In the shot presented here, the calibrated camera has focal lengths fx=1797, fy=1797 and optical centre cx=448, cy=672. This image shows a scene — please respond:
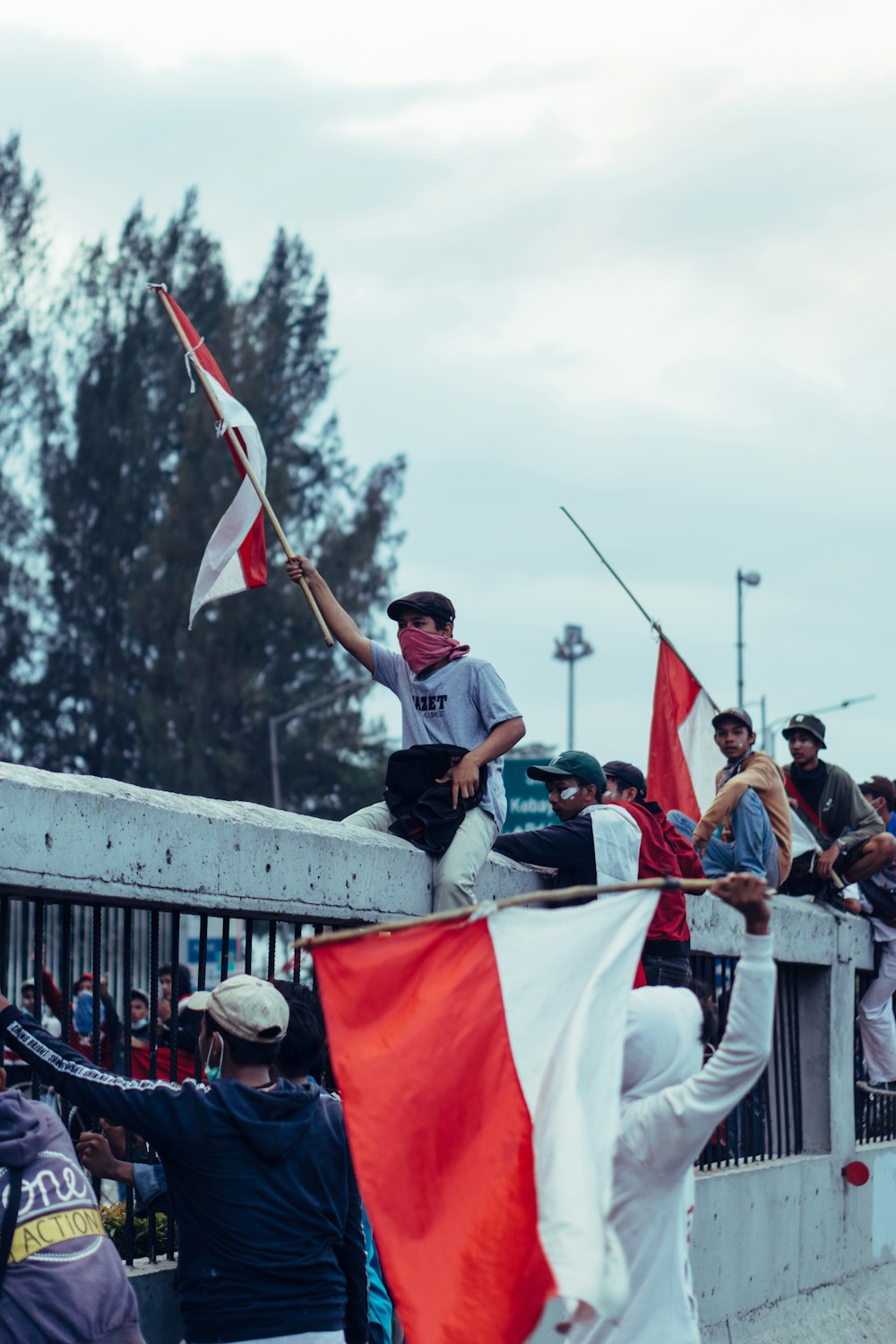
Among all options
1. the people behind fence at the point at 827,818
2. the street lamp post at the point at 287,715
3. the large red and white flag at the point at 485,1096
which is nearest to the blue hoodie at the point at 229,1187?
the large red and white flag at the point at 485,1096

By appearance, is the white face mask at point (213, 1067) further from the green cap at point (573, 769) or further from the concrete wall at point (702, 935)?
the green cap at point (573, 769)

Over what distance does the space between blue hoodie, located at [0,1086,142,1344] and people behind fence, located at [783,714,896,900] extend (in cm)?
722

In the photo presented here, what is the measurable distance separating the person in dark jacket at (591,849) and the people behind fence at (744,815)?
5.43 feet

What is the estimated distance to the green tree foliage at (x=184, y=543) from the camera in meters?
42.8

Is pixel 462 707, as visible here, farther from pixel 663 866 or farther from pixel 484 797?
pixel 663 866

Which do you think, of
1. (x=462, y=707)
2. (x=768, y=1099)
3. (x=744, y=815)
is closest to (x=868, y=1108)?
(x=768, y=1099)

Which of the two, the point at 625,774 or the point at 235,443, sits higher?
the point at 235,443

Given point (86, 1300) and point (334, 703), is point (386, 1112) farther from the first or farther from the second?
point (334, 703)

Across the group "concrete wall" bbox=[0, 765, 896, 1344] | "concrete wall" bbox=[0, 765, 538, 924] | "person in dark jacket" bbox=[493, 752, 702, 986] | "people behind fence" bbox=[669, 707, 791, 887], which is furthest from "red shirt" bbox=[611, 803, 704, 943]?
"people behind fence" bbox=[669, 707, 791, 887]

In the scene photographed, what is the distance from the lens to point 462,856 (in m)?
6.65

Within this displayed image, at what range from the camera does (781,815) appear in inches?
383

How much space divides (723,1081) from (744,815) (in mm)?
5556

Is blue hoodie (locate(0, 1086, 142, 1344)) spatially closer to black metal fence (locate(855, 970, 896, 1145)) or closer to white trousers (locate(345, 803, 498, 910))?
white trousers (locate(345, 803, 498, 910))

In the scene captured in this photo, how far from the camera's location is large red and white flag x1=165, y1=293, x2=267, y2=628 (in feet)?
25.1
